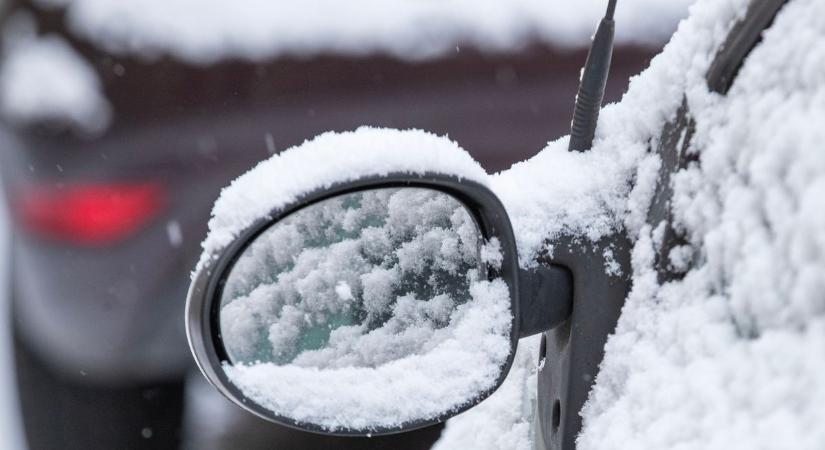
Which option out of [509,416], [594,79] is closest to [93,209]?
[509,416]

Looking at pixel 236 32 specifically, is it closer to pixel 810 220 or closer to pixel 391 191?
pixel 391 191

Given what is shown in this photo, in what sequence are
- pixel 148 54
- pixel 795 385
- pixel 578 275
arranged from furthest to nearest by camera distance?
pixel 148 54 → pixel 578 275 → pixel 795 385

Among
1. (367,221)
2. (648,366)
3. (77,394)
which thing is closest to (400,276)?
(367,221)

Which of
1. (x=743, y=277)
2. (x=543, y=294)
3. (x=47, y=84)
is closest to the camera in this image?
(x=743, y=277)

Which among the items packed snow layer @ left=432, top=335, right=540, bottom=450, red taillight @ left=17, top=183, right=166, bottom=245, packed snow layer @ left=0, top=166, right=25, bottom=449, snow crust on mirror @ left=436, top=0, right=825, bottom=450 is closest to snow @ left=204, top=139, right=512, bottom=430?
snow crust on mirror @ left=436, top=0, right=825, bottom=450

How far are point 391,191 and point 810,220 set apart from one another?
54 centimetres

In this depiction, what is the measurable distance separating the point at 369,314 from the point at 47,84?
1.51m

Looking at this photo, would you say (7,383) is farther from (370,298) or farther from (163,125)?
(370,298)

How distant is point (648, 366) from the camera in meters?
0.97

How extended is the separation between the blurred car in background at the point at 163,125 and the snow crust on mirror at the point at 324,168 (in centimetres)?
135

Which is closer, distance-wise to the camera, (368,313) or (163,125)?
(368,313)

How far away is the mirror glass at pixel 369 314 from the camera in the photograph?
113 centimetres

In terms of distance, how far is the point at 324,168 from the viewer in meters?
1.01

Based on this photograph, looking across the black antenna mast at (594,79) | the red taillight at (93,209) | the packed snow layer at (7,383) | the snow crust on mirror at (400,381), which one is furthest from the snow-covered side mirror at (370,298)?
the packed snow layer at (7,383)
